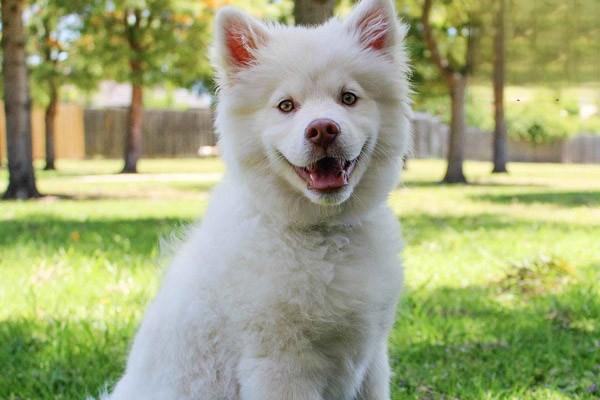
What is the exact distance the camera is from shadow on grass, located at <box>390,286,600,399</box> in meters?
3.83

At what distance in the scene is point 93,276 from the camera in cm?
587

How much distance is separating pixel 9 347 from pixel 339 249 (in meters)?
2.49

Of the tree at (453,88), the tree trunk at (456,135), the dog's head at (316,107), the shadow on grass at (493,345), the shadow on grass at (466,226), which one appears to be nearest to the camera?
the dog's head at (316,107)

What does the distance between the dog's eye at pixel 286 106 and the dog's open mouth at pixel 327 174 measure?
0.21 metres

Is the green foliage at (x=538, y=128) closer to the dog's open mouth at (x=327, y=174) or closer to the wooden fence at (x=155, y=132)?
the wooden fence at (x=155, y=132)

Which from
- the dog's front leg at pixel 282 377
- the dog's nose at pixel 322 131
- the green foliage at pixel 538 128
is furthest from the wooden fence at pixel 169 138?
the dog's front leg at pixel 282 377

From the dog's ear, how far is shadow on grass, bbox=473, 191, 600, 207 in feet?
35.2

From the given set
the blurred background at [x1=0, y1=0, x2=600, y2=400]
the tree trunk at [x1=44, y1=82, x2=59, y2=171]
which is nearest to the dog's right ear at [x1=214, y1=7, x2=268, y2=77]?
the blurred background at [x1=0, y1=0, x2=600, y2=400]

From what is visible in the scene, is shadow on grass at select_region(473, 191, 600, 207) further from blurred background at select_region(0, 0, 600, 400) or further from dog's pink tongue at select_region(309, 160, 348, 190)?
dog's pink tongue at select_region(309, 160, 348, 190)

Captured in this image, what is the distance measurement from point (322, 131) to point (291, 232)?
0.43m

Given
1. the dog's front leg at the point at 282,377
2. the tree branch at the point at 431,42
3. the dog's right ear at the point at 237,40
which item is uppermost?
the tree branch at the point at 431,42

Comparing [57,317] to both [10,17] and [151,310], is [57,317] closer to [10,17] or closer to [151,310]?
[151,310]

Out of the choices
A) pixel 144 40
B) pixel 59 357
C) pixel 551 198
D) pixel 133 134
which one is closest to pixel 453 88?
pixel 551 198

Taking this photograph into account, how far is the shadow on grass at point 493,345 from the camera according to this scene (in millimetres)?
3834
